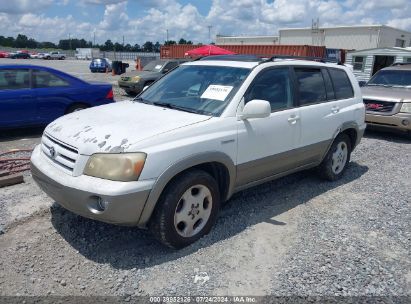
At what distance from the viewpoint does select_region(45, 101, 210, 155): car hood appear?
301 centimetres

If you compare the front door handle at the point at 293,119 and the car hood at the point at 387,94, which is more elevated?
the car hood at the point at 387,94

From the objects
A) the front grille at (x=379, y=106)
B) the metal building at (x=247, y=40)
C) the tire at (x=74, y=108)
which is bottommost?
the tire at (x=74, y=108)

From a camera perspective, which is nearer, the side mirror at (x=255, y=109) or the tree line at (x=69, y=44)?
the side mirror at (x=255, y=109)

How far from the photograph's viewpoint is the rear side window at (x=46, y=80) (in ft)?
23.6

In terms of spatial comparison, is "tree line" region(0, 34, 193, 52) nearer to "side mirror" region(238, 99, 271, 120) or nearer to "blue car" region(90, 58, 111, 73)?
"blue car" region(90, 58, 111, 73)

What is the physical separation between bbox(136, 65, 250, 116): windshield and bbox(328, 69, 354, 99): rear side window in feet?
6.00

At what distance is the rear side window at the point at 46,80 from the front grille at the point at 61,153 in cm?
426

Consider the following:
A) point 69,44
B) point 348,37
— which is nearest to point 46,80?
point 348,37

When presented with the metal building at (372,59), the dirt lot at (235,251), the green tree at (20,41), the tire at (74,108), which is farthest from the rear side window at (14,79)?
the green tree at (20,41)

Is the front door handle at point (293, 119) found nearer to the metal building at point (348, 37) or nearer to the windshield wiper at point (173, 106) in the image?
the windshield wiper at point (173, 106)

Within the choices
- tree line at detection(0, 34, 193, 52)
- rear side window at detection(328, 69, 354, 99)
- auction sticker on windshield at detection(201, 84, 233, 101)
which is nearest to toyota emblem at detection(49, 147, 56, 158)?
auction sticker on windshield at detection(201, 84, 233, 101)

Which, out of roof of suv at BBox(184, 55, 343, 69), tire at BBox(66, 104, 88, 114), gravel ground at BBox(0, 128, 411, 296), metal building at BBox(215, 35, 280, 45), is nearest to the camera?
gravel ground at BBox(0, 128, 411, 296)

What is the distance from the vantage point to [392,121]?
8273 mm

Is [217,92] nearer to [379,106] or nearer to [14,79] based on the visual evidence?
[14,79]
